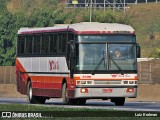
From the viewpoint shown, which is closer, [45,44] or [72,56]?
[72,56]

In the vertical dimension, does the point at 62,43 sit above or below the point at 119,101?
above

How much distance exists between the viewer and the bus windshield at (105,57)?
40281mm

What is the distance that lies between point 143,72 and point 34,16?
74.3 meters

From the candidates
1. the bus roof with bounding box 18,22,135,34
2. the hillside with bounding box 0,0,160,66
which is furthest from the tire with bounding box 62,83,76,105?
the hillside with bounding box 0,0,160,66

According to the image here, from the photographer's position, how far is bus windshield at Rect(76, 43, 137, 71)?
40.3m

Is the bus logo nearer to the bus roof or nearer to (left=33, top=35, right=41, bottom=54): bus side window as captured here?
the bus roof

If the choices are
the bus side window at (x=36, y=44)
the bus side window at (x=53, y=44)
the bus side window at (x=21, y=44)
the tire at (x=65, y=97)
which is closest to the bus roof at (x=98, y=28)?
the bus side window at (x=53, y=44)

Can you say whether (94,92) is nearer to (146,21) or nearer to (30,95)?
(30,95)

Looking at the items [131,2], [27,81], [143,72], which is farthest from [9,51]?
[27,81]

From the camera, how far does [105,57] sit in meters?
40.4

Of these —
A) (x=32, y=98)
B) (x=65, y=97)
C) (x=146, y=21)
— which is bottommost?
(x=146, y=21)

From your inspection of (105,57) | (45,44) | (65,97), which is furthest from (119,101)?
(45,44)

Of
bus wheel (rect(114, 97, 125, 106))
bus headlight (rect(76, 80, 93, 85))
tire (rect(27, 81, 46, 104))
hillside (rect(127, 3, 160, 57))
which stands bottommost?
hillside (rect(127, 3, 160, 57))

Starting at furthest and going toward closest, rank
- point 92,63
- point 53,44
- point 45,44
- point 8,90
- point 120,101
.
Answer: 1. point 8,90
2. point 45,44
3. point 53,44
4. point 120,101
5. point 92,63
